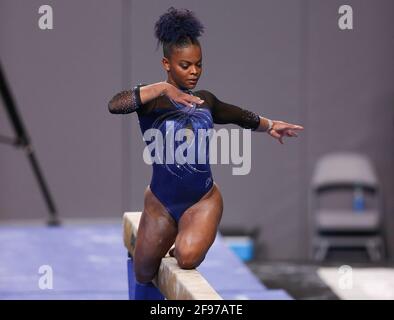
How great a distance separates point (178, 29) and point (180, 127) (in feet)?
0.87

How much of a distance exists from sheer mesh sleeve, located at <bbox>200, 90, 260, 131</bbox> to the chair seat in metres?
3.46

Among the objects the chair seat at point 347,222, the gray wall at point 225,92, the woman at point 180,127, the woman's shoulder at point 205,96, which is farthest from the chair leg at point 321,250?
the woman's shoulder at point 205,96

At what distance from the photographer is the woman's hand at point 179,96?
2238 mm

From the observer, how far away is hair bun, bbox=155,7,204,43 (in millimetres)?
2273

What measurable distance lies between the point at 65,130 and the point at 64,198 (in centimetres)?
49

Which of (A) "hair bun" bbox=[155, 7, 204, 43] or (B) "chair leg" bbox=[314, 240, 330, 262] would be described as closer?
(A) "hair bun" bbox=[155, 7, 204, 43]

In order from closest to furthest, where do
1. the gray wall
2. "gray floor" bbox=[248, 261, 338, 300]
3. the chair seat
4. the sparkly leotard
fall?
1. the sparkly leotard
2. "gray floor" bbox=[248, 261, 338, 300]
3. the chair seat
4. the gray wall

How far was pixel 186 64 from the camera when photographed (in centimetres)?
227

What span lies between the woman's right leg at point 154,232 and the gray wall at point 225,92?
3.33 meters

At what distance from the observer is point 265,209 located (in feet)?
20.6

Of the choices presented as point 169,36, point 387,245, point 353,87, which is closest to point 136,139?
point 353,87

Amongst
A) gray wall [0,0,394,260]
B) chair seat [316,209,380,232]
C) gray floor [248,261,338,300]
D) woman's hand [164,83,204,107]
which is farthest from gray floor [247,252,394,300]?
woman's hand [164,83,204,107]

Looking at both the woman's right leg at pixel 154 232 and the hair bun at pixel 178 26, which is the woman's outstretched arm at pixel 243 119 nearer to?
the hair bun at pixel 178 26

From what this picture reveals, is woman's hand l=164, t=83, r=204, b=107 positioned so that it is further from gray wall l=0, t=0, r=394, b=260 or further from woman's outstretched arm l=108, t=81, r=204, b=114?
gray wall l=0, t=0, r=394, b=260
